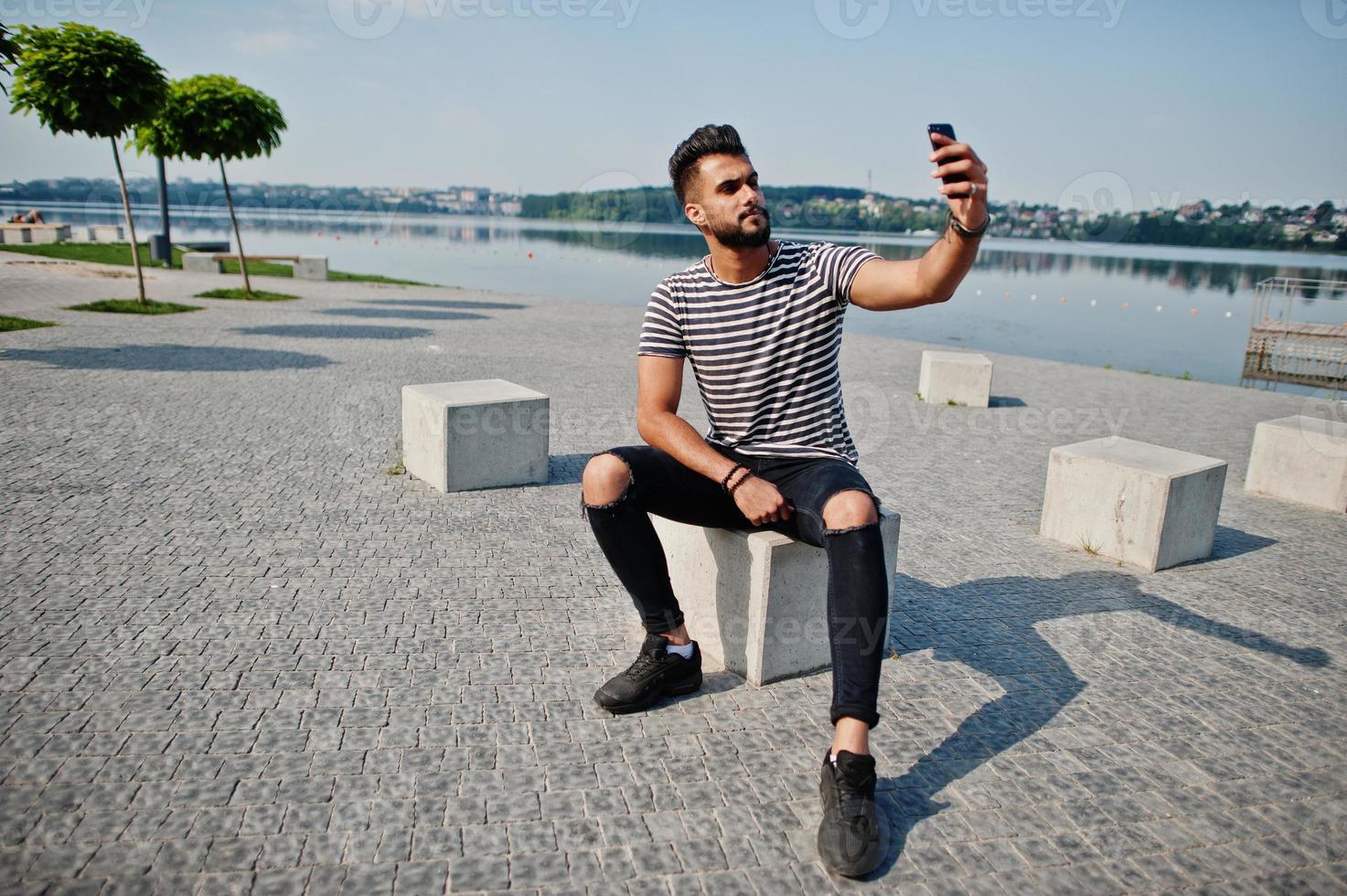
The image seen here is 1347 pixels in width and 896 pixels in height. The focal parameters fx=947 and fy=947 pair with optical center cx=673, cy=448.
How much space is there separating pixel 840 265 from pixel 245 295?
17.3 m

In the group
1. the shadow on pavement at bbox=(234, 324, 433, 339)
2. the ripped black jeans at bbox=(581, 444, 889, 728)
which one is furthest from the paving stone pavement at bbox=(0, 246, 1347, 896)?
the shadow on pavement at bbox=(234, 324, 433, 339)

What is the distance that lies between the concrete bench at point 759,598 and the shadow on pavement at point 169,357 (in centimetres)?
810

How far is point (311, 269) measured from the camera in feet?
75.6

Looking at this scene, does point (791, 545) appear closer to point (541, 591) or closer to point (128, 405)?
point (541, 591)

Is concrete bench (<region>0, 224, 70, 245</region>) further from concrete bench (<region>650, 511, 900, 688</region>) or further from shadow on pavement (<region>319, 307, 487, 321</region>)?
concrete bench (<region>650, 511, 900, 688</region>)

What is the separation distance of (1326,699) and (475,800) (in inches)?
127

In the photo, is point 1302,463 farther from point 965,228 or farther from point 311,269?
point 311,269

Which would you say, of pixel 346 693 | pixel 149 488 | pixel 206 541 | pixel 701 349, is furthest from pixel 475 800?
pixel 149 488

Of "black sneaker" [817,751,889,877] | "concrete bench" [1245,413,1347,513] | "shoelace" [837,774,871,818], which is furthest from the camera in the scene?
"concrete bench" [1245,413,1347,513]

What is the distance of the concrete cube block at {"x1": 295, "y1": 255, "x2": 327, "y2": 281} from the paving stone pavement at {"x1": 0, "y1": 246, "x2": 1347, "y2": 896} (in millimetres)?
16913

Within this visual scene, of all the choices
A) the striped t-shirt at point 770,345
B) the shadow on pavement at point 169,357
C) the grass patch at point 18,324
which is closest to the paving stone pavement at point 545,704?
the striped t-shirt at point 770,345

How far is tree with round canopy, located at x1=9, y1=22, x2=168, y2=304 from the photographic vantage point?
500 inches

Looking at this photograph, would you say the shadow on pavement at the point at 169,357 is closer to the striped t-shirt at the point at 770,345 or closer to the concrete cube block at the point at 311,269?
the striped t-shirt at the point at 770,345

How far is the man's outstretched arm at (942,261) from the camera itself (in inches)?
97.0
